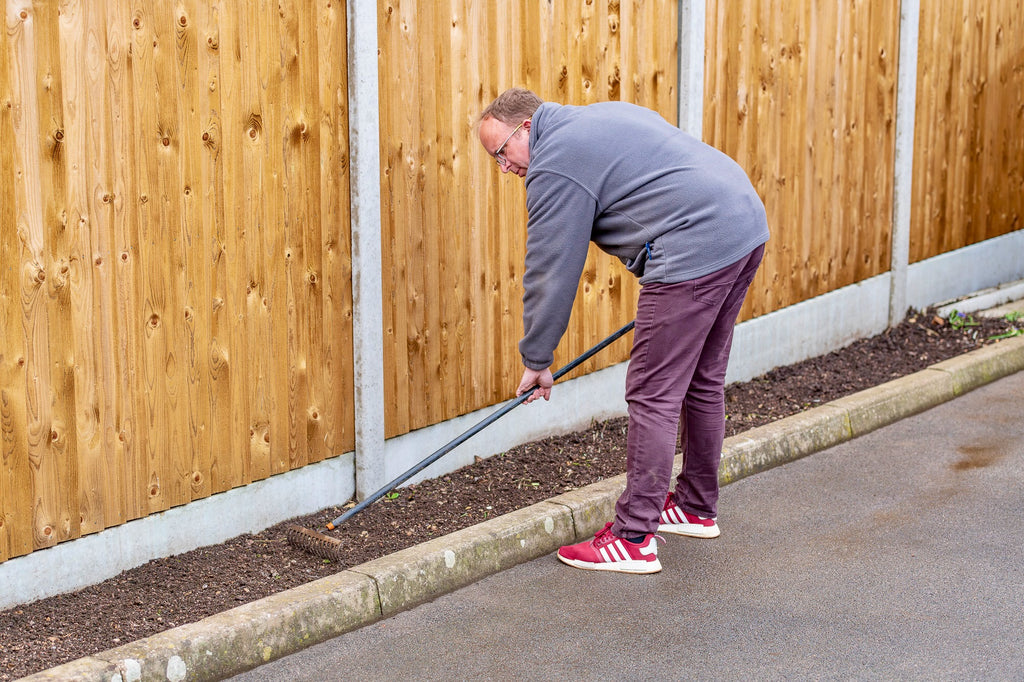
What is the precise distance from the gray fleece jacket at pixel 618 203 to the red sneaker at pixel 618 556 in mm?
757

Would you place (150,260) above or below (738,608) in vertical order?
above

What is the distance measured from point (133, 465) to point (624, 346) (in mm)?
2562

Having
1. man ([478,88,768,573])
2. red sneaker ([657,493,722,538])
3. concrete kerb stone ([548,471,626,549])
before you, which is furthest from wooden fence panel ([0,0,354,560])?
red sneaker ([657,493,722,538])

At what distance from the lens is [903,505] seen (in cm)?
492

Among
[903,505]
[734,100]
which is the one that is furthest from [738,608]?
[734,100]

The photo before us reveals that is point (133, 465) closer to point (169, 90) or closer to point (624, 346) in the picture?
point (169, 90)

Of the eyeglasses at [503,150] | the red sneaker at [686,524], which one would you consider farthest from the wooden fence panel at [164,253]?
the red sneaker at [686,524]

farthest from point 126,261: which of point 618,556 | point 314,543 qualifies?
point 618,556

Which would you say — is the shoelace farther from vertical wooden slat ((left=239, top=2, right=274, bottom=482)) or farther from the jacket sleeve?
vertical wooden slat ((left=239, top=2, right=274, bottom=482))

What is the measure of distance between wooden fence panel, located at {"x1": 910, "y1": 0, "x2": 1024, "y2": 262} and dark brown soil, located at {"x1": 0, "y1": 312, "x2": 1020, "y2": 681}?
157 centimetres

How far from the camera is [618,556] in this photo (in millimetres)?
4289

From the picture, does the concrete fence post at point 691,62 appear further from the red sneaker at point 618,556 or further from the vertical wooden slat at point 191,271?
the vertical wooden slat at point 191,271

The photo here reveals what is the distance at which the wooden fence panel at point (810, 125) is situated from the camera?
611 cm

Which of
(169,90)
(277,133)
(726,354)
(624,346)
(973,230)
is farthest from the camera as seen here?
(973,230)
